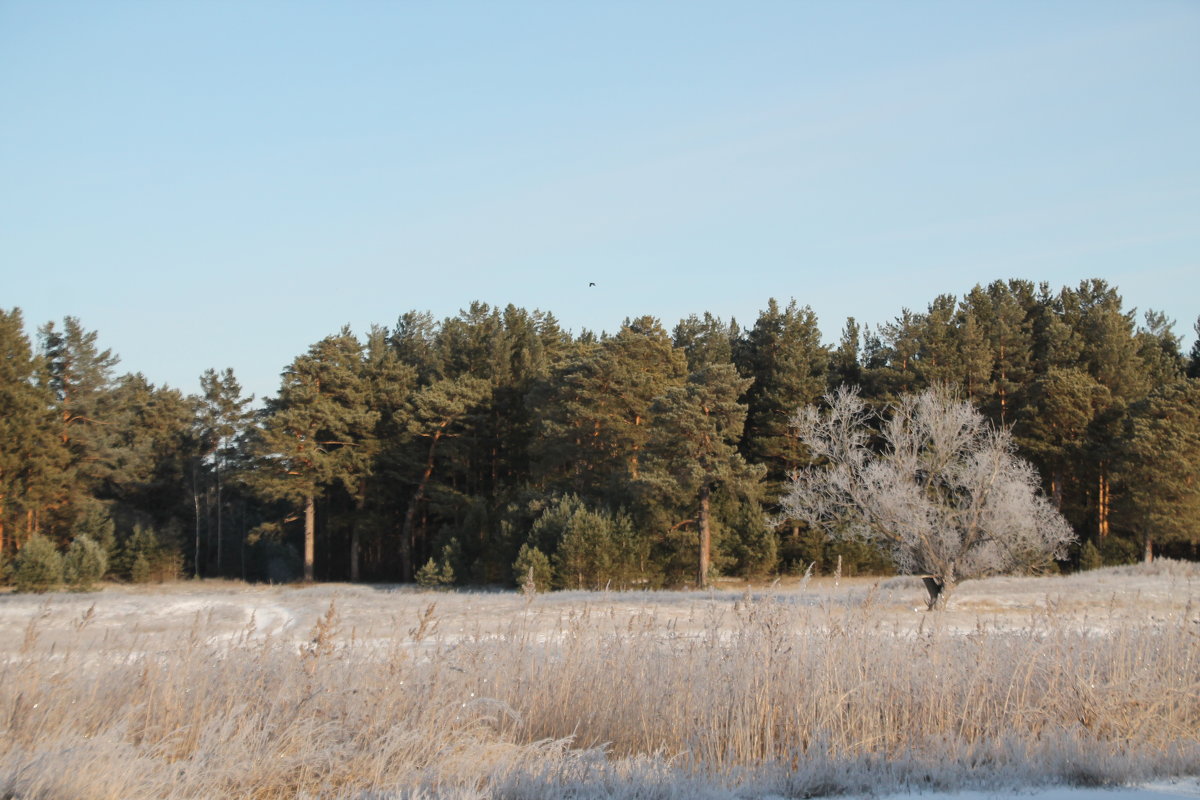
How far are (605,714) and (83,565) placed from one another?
4266cm

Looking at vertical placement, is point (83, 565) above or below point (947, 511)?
below

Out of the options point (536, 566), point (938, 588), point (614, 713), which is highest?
point (614, 713)

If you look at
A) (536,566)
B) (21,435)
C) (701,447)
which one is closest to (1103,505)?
(701,447)

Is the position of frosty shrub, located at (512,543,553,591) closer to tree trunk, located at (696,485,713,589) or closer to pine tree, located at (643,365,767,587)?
pine tree, located at (643,365,767,587)

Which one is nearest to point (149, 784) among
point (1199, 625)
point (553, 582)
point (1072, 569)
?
point (1199, 625)

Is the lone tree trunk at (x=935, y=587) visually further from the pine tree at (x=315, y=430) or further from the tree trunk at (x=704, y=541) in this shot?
the pine tree at (x=315, y=430)

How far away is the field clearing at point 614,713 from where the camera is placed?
523 cm

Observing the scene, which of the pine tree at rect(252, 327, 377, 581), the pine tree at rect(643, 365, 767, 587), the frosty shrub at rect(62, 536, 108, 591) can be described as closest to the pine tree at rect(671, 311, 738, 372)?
the pine tree at rect(643, 365, 767, 587)

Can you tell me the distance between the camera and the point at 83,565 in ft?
138

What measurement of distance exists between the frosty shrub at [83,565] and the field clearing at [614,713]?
39.0m

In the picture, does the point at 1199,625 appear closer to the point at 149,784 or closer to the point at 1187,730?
the point at 1187,730

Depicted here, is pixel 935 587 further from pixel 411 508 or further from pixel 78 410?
pixel 78 410

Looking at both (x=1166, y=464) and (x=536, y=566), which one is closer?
(x=536, y=566)

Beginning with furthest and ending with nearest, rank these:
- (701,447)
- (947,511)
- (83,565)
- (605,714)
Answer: (83,565)
(701,447)
(947,511)
(605,714)
